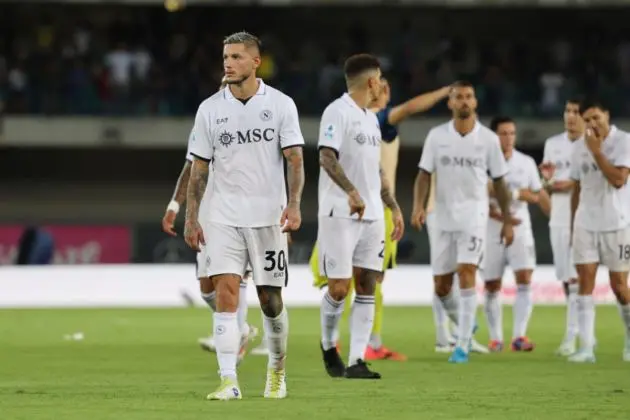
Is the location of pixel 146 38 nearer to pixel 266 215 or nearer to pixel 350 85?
pixel 350 85

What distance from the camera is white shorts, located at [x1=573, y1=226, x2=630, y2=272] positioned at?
1348cm

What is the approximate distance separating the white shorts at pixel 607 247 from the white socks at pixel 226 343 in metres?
4.91

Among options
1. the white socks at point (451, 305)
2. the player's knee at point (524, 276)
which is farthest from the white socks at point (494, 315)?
the white socks at point (451, 305)

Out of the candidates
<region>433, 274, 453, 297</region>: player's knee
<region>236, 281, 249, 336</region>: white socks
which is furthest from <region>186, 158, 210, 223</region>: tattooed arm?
<region>433, 274, 453, 297</region>: player's knee

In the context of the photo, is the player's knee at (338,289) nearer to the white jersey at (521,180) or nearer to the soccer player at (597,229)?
the soccer player at (597,229)

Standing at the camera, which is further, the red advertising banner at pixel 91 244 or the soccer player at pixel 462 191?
the red advertising banner at pixel 91 244

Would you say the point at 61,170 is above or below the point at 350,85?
below

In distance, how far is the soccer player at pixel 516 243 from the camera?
51.1 ft

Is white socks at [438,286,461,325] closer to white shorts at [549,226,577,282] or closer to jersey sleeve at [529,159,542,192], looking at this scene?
white shorts at [549,226,577,282]

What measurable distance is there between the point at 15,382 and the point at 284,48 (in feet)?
79.6

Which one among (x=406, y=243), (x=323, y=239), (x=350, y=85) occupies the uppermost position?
(x=350, y=85)

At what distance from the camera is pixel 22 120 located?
31859 mm

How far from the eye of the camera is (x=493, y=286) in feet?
51.1

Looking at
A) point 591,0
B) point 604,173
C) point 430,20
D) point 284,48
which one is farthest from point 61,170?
point 604,173
